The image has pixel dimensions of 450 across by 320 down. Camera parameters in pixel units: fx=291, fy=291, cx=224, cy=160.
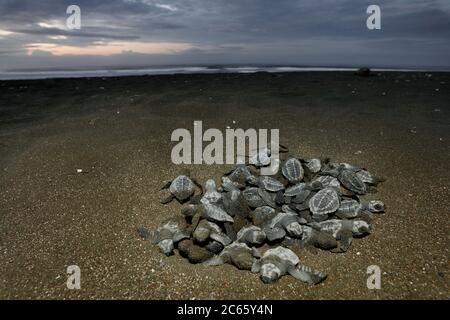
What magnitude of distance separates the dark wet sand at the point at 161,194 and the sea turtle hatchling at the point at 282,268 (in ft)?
0.25

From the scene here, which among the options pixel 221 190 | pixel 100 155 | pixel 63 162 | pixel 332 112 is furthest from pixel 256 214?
pixel 332 112

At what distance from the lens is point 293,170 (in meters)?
4.00

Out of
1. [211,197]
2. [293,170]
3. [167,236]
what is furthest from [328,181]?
[167,236]

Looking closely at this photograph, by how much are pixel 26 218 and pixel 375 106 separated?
8755 mm

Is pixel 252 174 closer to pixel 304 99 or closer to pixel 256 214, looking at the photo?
pixel 256 214

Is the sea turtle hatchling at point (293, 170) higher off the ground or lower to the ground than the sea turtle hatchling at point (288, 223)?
higher

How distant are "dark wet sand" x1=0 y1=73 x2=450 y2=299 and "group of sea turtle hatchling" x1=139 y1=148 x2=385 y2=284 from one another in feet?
0.44

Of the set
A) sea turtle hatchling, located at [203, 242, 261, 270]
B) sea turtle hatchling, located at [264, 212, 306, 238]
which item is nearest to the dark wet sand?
sea turtle hatchling, located at [203, 242, 261, 270]

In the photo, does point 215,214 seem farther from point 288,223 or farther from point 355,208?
point 355,208

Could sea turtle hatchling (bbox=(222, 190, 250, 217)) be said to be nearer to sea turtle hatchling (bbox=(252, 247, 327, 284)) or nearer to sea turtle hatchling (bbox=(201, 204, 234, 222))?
sea turtle hatchling (bbox=(201, 204, 234, 222))

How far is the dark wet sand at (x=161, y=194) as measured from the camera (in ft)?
8.83

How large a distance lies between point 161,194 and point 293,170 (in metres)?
1.85

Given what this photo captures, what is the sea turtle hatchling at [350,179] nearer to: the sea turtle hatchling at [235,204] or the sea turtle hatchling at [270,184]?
the sea turtle hatchling at [270,184]

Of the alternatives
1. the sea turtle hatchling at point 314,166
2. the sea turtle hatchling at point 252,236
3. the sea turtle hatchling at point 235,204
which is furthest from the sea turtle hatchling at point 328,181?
the sea turtle hatchling at point 252,236
